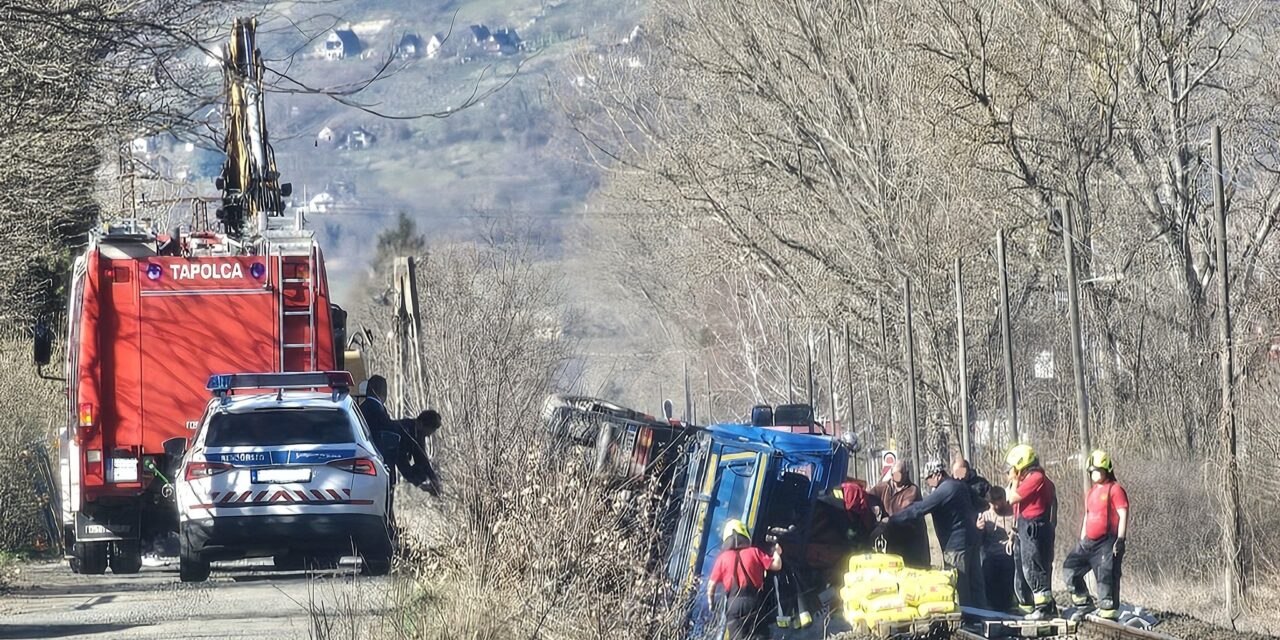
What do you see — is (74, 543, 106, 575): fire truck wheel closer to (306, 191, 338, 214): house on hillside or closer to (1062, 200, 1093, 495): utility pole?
(1062, 200, 1093, 495): utility pole

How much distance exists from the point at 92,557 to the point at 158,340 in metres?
2.79

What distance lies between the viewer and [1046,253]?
1436 inches

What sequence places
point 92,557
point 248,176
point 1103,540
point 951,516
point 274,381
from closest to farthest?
point 274,381 → point 1103,540 → point 951,516 → point 92,557 → point 248,176

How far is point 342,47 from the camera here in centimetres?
16488

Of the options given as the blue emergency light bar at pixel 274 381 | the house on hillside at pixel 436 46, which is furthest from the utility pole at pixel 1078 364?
the house on hillside at pixel 436 46

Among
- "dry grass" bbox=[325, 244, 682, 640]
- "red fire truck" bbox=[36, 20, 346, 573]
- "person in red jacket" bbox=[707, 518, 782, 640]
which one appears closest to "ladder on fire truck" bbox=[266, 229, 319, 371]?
"red fire truck" bbox=[36, 20, 346, 573]

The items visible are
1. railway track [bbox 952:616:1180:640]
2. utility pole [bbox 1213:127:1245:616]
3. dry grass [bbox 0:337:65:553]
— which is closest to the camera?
railway track [bbox 952:616:1180:640]

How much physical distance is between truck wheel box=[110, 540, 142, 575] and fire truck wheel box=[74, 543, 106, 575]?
18 centimetres

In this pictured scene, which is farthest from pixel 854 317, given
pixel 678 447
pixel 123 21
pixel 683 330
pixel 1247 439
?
pixel 683 330

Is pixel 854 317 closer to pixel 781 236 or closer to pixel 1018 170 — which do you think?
pixel 781 236

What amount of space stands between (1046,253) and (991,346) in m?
4.16

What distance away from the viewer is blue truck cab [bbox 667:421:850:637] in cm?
1744

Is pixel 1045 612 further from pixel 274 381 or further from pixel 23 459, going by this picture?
pixel 23 459

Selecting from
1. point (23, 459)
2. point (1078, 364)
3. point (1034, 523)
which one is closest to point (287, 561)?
point (1034, 523)
